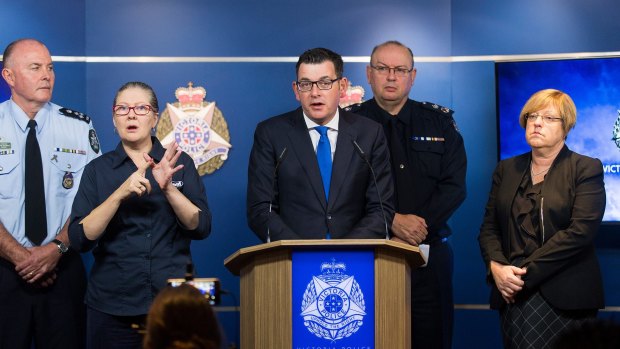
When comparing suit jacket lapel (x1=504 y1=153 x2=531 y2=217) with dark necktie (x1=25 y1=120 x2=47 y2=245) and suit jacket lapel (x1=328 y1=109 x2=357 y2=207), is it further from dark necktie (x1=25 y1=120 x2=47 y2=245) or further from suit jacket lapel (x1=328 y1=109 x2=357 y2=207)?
dark necktie (x1=25 y1=120 x2=47 y2=245)

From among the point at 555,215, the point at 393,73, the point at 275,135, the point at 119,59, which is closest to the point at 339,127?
the point at 275,135

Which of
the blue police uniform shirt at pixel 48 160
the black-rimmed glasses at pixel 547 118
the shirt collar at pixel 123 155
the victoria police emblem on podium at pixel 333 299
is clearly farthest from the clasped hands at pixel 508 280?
the blue police uniform shirt at pixel 48 160

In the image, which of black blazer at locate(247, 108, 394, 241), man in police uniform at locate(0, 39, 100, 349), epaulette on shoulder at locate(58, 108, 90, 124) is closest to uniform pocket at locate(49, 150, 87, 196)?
man in police uniform at locate(0, 39, 100, 349)

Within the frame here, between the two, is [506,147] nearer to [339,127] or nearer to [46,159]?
[339,127]

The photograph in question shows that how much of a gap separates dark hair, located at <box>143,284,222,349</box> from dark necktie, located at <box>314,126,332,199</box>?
2227 millimetres

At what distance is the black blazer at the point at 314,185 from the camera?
4551 mm

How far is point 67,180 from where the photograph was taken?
528cm

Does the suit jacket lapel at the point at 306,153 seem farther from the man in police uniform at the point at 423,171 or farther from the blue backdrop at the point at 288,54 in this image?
the blue backdrop at the point at 288,54

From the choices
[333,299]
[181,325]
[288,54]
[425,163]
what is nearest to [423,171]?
[425,163]

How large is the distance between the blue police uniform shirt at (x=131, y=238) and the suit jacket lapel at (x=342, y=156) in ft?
2.10

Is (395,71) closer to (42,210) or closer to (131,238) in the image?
(131,238)

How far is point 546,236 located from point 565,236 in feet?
0.34

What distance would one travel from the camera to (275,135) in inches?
187

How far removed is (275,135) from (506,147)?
1.74 metres
